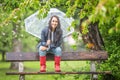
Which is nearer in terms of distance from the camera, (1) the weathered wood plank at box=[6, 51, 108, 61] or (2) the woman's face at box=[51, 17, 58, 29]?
(2) the woman's face at box=[51, 17, 58, 29]

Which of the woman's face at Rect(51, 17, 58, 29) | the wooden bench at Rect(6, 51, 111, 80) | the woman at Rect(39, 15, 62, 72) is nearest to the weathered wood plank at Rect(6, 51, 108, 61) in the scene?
the wooden bench at Rect(6, 51, 111, 80)

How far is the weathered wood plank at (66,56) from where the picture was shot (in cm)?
1031

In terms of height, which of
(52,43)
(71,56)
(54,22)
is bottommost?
(71,56)

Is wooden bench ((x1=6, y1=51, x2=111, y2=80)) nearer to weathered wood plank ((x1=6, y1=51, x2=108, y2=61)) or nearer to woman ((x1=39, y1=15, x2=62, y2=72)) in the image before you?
weathered wood plank ((x1=6, y1=51, x2=108, y2=61))

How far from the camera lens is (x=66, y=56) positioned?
34.5ft

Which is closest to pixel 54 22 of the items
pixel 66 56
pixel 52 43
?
pixel 52 43

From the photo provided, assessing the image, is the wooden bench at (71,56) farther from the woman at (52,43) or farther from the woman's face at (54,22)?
the woman's face at (54,22)

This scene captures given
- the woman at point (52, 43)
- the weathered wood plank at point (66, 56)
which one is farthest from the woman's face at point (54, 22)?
the weathered wood plank at point (66, 56)

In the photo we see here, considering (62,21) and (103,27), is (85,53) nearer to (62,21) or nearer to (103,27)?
(103,27)

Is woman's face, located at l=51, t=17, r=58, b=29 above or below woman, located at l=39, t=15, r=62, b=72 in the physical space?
above

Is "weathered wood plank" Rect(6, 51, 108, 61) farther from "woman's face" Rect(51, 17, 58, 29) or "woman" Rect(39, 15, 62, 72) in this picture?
"woman's face" Rect(51, 17, 58, 29)

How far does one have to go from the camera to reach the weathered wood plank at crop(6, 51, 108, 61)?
10.3 metres

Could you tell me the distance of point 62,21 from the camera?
14.9 metres

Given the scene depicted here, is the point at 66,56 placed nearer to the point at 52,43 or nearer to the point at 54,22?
the point at 52,43
